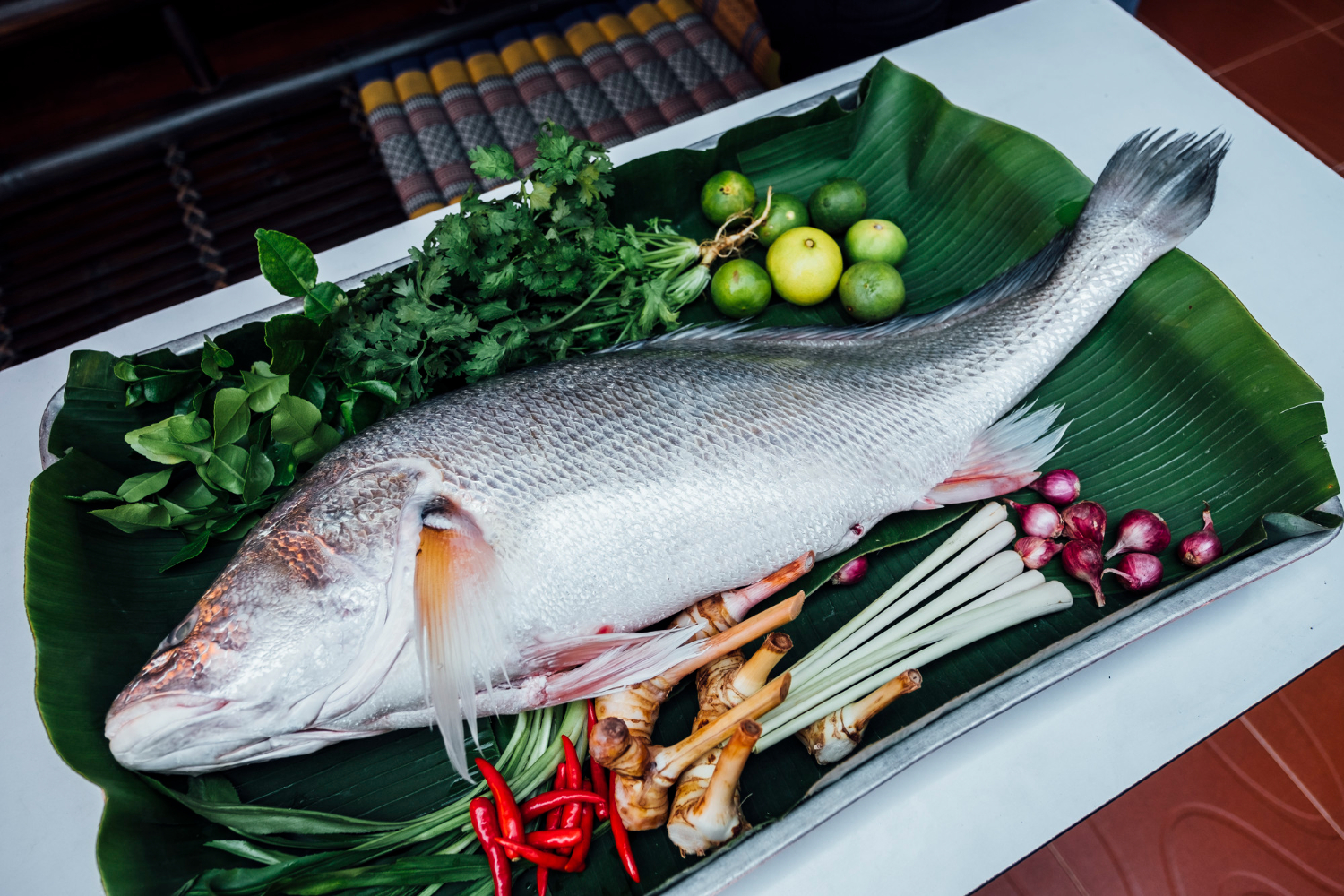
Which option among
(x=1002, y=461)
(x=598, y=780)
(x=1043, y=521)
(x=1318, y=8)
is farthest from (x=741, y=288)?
(x=1318, y=8)

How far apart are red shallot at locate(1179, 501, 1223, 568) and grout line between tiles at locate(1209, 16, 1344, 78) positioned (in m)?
2.55

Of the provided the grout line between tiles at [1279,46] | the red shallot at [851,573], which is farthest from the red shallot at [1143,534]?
the grout line between tiles at [1279,46]

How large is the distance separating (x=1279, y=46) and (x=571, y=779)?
368 centimetres

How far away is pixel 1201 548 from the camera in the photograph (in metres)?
1.16

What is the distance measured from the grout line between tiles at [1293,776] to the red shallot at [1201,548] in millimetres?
866

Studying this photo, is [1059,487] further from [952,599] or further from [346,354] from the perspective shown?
[346,354]

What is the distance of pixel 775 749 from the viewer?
44.0 inches

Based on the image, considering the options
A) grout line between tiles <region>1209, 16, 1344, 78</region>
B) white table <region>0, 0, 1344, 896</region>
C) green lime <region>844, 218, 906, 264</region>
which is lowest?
white table <region>0, 0, 1344, 896</region>

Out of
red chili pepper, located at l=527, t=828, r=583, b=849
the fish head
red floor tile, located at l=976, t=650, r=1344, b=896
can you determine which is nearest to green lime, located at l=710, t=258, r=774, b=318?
the fish head

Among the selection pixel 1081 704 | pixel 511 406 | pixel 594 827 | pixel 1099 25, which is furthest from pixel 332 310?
pixel 1099 25

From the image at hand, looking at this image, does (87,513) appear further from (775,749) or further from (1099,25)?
(1099,25)

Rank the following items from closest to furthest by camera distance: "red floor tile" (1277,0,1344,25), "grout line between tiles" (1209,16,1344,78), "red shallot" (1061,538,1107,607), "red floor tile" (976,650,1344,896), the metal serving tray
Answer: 1. the metal serving tray
2. "red shallot" (1061,538,1107,607)
3. "red floor tile" (976,650,1344,896)
4. "grout line between tiles" (1209,16,1344,78)
5. "red floor tile" (1277,0,1344,25)

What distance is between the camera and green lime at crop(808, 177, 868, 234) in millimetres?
1550

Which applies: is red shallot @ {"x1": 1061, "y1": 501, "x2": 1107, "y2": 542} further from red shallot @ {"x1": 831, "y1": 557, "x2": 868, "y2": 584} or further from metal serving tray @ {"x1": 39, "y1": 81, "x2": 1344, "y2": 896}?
red shallot @ {"x1": 831, "y1": 557, "x2": 868, "y2": 584}
